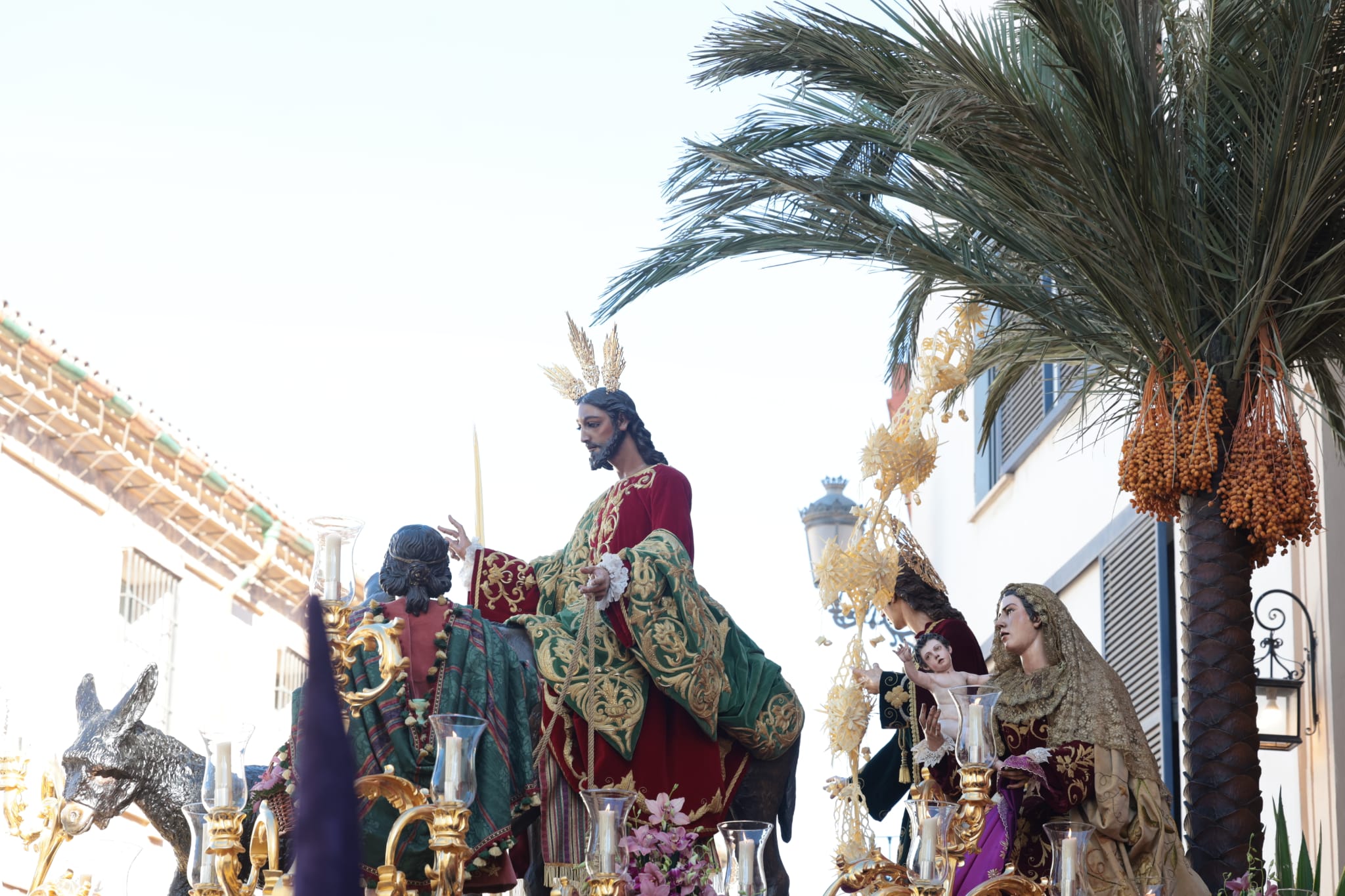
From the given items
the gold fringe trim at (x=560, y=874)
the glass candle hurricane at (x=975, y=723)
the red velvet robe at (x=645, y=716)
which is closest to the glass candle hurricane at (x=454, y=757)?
the glass candle hurricane at (x=975, y=723)

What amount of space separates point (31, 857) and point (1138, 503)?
34.9 feet

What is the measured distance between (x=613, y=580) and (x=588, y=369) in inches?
48.2

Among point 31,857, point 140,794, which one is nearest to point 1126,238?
point 140,794

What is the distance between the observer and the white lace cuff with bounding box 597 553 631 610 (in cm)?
665

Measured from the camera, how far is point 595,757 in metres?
6.65

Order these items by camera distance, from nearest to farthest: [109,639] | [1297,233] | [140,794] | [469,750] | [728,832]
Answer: [469,750], [728,832], [140,794], [1297,233], [109,639]

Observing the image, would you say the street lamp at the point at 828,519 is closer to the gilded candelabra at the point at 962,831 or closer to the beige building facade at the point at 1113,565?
the beige building facade at the point at 1113,565

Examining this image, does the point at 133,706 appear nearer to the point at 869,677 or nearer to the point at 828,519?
the point at 869,677

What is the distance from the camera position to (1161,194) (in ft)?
23.5

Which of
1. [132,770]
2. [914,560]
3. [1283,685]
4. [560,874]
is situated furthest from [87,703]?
[1283,685]

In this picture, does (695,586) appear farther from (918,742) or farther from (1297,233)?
(1297,233)

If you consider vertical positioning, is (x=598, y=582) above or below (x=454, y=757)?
above

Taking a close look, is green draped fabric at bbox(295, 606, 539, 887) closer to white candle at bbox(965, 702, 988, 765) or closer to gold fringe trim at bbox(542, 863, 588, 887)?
gold fringe trim at bbox(542, 863, 588, 887)

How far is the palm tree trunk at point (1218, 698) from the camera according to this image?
6992 millimetres
